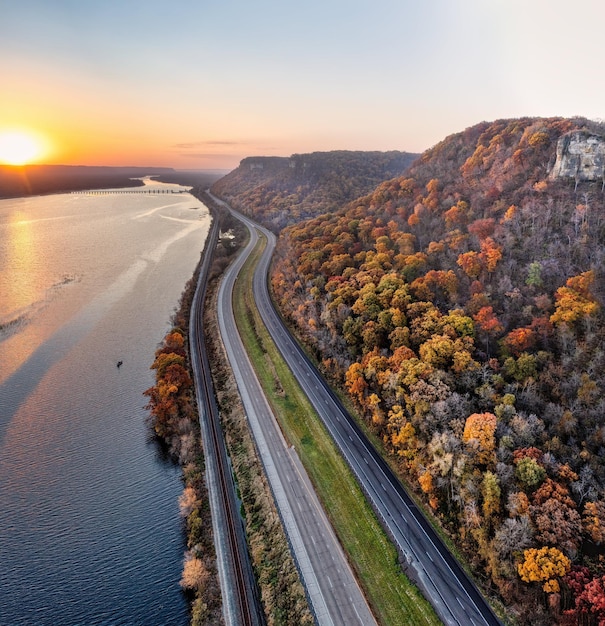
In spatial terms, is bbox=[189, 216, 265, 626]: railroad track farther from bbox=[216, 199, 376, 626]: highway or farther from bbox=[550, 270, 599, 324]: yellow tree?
bbox=[550, 270, 599, 324]: yellow tree

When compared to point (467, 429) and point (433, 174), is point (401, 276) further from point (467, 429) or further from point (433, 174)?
point (433, 174)

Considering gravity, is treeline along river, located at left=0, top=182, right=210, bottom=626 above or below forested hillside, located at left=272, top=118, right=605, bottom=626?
below

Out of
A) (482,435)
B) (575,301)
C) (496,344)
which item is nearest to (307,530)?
(482,435)

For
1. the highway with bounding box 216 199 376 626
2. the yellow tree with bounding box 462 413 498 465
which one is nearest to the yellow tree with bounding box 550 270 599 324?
the yellow tree with bounding box 462 413 498 465

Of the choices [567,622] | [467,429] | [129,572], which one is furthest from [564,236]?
[129,572]

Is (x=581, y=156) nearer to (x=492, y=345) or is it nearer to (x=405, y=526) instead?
(x=492, y=345)

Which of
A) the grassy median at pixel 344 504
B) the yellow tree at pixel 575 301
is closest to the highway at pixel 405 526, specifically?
the grassy median at pixel 344 504
